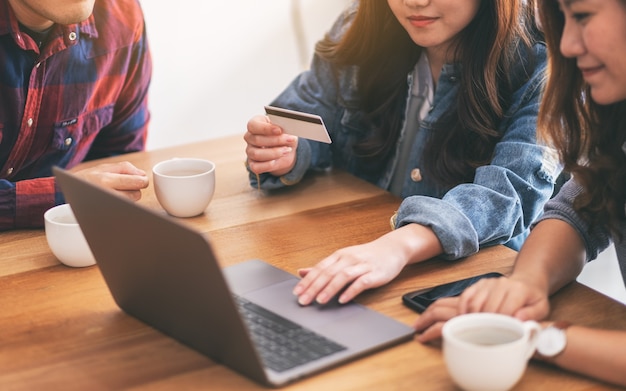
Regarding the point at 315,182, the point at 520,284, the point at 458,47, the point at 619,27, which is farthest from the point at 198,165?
the point at 619,27

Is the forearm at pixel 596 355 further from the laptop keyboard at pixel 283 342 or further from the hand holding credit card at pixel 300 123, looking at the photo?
the hand holding credit card at pixel 300 123

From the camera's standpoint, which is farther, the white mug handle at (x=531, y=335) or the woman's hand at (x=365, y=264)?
the woman's hand at (x=365, y=264)

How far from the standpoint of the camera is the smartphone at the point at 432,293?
44.8 inches

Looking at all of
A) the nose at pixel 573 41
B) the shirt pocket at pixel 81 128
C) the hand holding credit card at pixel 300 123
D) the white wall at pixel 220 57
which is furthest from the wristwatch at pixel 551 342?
the white wall at pixel 220 57

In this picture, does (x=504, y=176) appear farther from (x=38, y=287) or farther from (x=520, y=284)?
(x=38, y=287)

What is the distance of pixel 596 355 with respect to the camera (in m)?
0.96

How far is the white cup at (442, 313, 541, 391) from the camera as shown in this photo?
0.90 metres

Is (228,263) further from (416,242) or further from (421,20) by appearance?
(421,20)

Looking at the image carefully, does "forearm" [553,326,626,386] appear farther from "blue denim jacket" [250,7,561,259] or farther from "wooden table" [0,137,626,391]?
"blue denim jacket" [250,7,561,259]

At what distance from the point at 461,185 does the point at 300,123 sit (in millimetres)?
276

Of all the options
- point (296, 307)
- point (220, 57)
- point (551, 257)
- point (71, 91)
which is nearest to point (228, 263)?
point (296, 307)

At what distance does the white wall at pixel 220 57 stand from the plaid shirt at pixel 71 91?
114 centimetres

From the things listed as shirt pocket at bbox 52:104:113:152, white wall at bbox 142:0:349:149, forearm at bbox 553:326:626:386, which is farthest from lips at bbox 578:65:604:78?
white wall at bbox 142:0:349:149

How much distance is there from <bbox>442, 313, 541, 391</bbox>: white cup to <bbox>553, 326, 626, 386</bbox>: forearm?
0.15 feet
